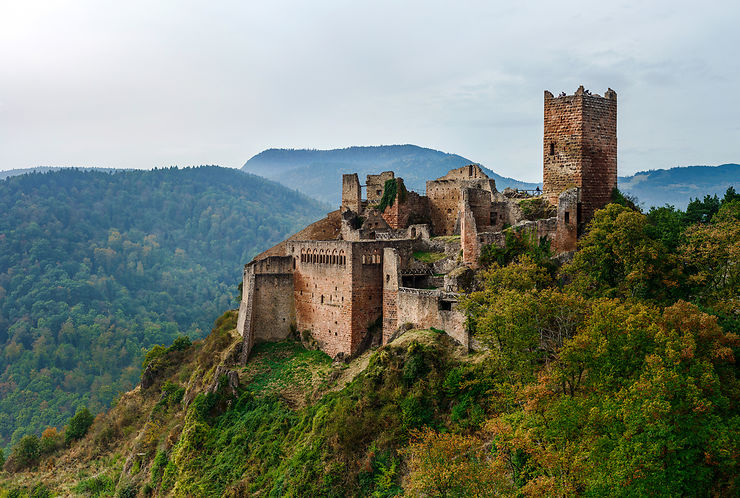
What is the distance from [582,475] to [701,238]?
15.3 metres

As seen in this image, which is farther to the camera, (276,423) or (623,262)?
(276,423)

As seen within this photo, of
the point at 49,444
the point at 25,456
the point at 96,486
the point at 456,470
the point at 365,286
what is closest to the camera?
the point at 456,470

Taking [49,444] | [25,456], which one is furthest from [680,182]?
[25,456]

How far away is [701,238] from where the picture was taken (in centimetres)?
3122

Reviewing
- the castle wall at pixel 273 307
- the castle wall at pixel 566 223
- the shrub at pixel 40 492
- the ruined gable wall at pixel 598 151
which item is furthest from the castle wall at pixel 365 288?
the shrub at pixel 40 492

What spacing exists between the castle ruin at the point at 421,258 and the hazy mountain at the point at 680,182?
115653 millimetres

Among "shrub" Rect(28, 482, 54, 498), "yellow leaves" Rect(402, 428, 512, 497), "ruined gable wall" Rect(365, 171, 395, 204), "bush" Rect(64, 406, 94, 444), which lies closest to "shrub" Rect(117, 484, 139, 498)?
"shrub" Rect(28, 482, 54, 498)

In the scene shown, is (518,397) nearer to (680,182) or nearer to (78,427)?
Answer: (78,427)

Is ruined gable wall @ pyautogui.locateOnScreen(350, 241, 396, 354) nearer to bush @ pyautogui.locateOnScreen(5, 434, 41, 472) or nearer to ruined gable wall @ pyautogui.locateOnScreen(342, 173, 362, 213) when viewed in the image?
ruined gable wall @ pyautogui.locateOnScreen(342, 173, 362, 213)

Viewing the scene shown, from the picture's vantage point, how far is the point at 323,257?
45.8 m

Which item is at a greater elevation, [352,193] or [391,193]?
[352,193]

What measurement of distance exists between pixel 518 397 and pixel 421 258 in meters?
18.9

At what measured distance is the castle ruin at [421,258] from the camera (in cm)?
3838

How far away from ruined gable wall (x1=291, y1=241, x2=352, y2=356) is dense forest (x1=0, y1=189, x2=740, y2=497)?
1.55 metres
